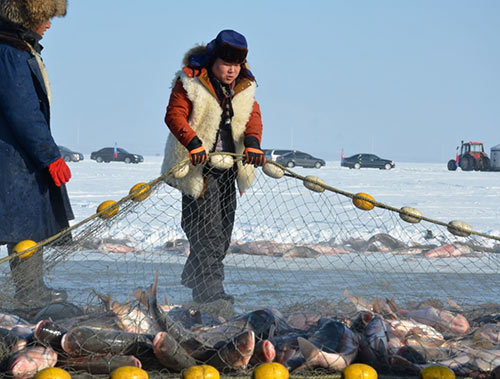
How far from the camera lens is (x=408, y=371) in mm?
2914

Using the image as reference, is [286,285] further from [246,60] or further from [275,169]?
[246,60]

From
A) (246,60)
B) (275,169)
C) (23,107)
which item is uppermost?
(246,60)

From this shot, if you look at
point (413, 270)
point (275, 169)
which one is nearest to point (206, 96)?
point (275, 169)

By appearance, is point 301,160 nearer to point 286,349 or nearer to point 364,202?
point 364,202

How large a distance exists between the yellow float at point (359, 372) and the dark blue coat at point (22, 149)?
2.22 meters

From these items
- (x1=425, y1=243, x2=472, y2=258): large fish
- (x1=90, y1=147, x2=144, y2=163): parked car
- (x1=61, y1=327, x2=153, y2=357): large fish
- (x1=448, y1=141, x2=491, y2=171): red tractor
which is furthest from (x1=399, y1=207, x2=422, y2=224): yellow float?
(x1=90, y1=147, x2=144, y2=163): parked car

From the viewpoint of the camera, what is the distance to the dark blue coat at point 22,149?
3977mm

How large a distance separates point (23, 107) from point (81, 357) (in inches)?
67.6

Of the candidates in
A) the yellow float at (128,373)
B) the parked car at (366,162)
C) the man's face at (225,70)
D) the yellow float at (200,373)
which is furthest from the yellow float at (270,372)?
the parked car at (366,162)

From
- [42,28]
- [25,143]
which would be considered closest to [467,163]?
[42,28]

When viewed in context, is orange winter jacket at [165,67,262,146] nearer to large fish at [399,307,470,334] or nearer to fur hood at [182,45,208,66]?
fur hood at [182,45,208,66]

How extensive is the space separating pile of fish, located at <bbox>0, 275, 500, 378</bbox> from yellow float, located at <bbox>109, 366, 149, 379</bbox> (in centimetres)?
17

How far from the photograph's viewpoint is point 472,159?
32625 millimetres

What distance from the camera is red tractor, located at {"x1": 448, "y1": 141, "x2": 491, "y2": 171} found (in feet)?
107
